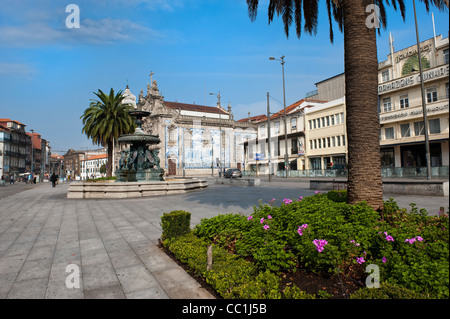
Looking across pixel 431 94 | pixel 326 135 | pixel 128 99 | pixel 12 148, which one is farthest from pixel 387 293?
pixel 12 148

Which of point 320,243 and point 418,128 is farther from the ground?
point 418,128

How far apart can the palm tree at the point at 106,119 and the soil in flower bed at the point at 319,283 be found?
106 feet

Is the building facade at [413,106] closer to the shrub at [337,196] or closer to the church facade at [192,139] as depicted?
the shrub at [337,196]

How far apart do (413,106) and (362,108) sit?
101 feet

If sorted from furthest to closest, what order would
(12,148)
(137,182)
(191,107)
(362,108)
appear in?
(12,148)
(191,107)
(137,182)
(362,108)

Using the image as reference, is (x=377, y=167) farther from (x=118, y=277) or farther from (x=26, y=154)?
(x=26, y=154)

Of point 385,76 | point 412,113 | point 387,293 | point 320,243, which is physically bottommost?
point 387,293

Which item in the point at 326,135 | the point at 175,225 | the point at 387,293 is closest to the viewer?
the point at 387,293

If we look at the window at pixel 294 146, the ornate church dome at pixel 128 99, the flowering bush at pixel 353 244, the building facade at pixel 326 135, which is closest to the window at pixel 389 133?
the building facade at pixel 326 135

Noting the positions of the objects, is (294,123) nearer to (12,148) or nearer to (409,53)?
(409,53)

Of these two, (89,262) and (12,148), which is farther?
(12,148)

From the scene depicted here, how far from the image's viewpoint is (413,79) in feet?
98.4
